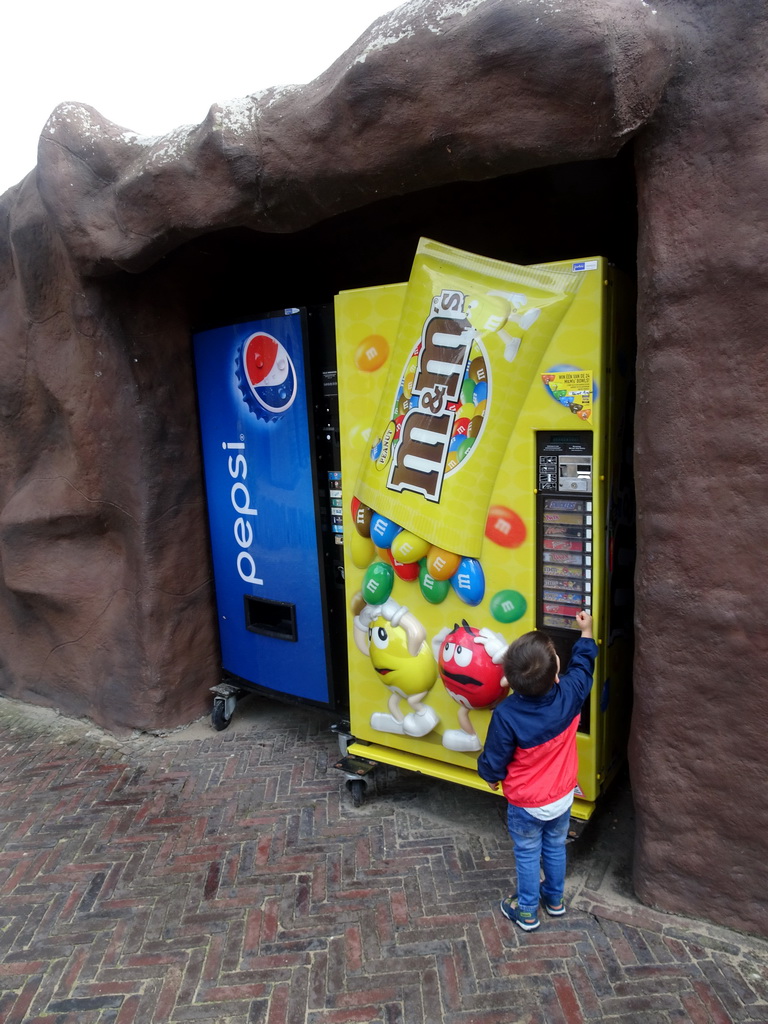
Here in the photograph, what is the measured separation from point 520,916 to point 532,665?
3.64ft

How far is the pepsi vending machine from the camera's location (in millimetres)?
3830

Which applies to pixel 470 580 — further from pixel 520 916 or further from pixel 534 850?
pixel 520 916

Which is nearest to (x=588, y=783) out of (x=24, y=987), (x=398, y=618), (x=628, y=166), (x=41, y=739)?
(x=398, y=618)

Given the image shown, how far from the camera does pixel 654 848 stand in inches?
110

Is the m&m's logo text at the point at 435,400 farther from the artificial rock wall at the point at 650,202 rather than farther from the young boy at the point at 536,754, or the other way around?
the young boy at the point at 536,754

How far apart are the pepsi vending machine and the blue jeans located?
163 cm

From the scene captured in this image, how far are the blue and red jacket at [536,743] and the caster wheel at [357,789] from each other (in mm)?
1192

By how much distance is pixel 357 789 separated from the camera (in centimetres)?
366

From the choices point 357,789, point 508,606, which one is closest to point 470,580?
point 508,606

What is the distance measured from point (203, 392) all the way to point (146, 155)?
4.64 feet

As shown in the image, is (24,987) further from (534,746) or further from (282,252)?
(282,252)

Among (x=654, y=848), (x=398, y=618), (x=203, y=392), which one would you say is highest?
(x=203, y=392)

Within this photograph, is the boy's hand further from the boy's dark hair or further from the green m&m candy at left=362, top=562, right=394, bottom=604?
the green m&m candy at left=362, top=562, right=394, bottom=604

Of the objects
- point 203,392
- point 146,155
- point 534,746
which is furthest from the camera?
point 203,392
